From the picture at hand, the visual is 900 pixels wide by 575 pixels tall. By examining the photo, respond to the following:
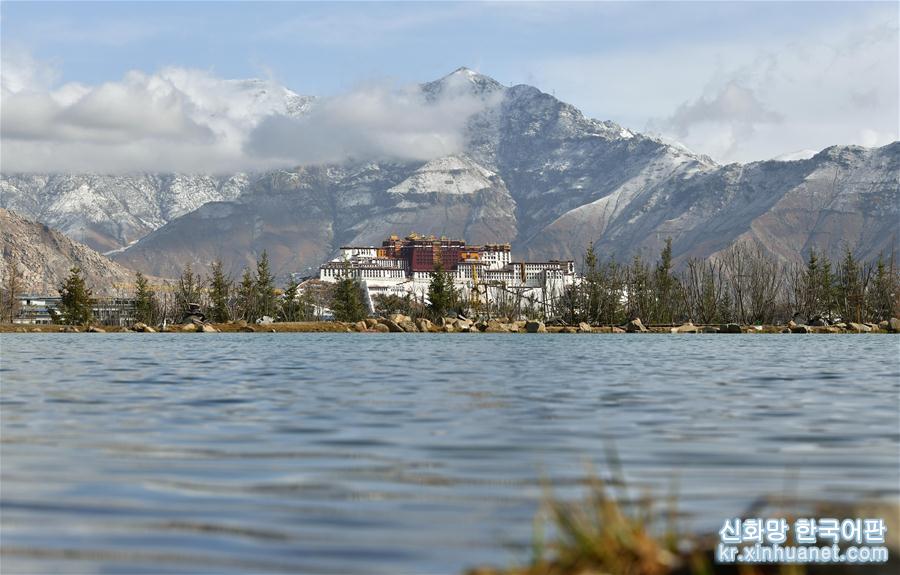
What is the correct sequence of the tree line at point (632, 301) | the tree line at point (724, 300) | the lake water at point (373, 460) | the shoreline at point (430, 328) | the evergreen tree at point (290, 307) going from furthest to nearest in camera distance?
the evergreen tree at point (290, 307), the tree line at point (632, 301), the tree line at point (724, 300), the shoreline at point (430, 328), the lake water at point (373, 460)

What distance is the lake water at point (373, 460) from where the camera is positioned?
9.01 meters

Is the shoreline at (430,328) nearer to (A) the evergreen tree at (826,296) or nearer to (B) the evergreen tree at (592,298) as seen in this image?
(B) the evergreen tree at (592,298)

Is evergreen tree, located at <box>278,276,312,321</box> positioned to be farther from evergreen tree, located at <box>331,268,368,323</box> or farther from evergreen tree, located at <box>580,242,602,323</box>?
evergreen tree, located at <box>580,242,602,323</box>

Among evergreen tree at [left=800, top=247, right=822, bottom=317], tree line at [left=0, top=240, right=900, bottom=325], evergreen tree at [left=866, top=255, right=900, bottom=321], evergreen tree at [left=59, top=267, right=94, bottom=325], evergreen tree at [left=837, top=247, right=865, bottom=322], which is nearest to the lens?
evergreen tree at [left=866, top=255, right=900, bottom=321]

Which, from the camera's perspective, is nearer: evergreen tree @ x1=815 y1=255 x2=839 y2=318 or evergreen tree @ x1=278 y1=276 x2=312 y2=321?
evergreen tree @ x1=815 y1=255 x2=839 y2=318

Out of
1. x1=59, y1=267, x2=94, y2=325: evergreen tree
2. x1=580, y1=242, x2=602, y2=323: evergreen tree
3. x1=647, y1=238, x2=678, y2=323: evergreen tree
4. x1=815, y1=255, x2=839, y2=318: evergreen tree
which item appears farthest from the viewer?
x1=647, y1=238, x2=678, y2=323: evergreen tree

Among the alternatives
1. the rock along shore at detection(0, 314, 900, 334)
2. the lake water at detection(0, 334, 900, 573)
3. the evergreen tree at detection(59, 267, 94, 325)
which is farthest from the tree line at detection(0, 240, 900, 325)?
the lake water at detection(0, 334, 900, 573)

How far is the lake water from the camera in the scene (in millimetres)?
9008

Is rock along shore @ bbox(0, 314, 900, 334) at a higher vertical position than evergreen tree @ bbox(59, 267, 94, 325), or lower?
lower

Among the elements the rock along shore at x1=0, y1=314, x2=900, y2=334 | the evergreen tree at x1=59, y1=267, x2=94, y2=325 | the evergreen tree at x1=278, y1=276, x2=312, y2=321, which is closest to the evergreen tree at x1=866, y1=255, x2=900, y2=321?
the rock along shore at x1=0, y1=314, x2=900, y2=334

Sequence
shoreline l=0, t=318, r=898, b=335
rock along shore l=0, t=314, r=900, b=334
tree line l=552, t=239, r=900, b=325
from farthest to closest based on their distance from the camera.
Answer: tree line l=552, t=239, r=900, b=325 → shoreline l=0, t=318, r=898, b=335 → rock along shore l=0, t=314, r=900, b=334

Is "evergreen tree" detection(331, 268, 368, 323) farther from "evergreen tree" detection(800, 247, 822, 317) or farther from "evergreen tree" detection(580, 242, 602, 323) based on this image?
"evergreen tree" detection(800, 247, 822, 317)

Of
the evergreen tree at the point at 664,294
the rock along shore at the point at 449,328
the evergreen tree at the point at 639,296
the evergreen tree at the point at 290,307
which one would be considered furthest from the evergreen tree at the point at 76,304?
the evergreen tree at the point at 664,294

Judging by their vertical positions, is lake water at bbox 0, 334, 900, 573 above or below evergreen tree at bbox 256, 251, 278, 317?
below
